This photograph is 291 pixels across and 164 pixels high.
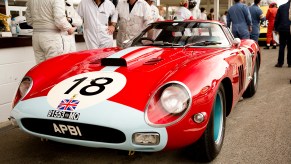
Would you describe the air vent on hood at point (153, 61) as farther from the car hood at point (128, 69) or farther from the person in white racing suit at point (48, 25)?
the person in white racing suit at point (48, 25)

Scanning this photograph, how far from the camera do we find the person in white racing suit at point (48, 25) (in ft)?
12.1

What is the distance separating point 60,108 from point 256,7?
7.46 metres

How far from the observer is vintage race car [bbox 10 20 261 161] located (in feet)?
6.30

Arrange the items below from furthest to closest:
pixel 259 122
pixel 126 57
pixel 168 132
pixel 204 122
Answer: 1. pixel 259 122
2. pixel 126 57
3. pixel 204 122
4. pixel 168 132

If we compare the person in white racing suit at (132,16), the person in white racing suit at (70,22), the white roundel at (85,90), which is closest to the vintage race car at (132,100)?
the white roundel at (85,90)

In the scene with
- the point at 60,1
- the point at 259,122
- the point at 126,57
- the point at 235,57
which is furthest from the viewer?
the point at 60,1

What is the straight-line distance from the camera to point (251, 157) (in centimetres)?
246

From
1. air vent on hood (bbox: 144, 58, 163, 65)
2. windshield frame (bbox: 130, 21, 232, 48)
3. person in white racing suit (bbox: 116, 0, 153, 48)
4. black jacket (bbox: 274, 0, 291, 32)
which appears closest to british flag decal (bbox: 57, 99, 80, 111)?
air vent on hood (bbox: 144, 58, 163, 65)

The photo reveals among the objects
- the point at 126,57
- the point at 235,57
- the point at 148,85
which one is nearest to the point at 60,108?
the point at 148,85

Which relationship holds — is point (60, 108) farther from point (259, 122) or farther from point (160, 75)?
point (259, 122)

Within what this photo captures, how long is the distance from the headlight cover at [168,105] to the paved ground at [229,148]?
568 millimetres

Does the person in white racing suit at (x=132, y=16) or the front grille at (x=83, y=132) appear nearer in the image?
the front grille at (x=83, y=132)

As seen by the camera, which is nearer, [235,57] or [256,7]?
[235,57]

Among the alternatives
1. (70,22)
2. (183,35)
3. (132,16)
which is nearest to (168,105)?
(183,35)
